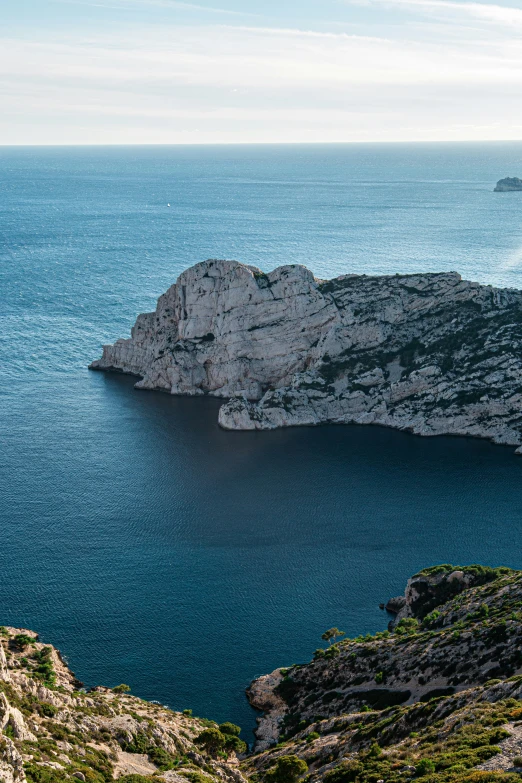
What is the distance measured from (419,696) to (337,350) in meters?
78.4

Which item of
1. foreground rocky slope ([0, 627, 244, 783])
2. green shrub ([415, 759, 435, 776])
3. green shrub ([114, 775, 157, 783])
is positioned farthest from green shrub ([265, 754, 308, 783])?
green shrub ([415, 759, 435, 776])

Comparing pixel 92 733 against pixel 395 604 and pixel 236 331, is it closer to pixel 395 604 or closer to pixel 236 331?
pixel 395 604

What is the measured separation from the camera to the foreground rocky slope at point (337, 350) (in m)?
120

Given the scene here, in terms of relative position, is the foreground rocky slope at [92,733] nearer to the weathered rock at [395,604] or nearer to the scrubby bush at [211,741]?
the scrubby bush at [211,741]

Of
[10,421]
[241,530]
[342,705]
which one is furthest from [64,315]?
[342,705]

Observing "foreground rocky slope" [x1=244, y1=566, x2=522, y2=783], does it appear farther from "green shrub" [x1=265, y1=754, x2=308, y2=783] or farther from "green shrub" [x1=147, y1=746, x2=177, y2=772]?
"green shrub" [x1=147, y1=746, x2=177, y2=772]

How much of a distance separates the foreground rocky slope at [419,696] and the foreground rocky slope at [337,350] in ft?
159

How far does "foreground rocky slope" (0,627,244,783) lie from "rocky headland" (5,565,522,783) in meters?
0.12

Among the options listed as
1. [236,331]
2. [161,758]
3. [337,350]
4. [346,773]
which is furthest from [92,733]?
[236,331]

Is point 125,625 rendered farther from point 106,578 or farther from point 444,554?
point 444,554

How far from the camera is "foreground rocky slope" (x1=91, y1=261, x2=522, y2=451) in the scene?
120500 mm

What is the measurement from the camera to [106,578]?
81.1 meters

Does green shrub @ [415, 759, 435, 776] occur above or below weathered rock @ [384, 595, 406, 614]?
above

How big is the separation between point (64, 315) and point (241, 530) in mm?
97840
